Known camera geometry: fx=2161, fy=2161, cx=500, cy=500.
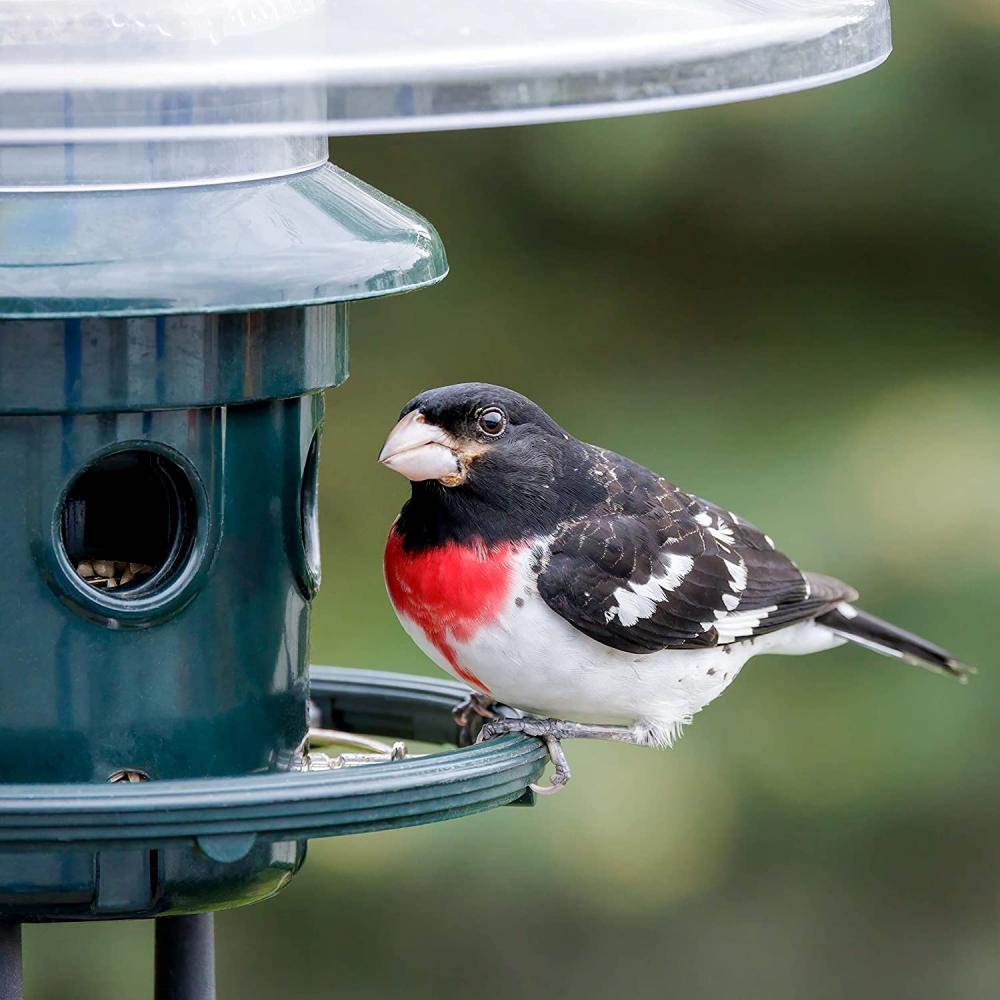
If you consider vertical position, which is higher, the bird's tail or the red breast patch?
the red breast patch

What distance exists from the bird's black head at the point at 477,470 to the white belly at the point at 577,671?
16cm

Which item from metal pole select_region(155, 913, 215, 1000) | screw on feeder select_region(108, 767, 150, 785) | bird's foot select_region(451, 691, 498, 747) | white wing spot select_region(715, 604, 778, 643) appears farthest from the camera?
white wing spot select_region(715, 604, 778, 643)

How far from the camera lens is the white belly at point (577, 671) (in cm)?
395

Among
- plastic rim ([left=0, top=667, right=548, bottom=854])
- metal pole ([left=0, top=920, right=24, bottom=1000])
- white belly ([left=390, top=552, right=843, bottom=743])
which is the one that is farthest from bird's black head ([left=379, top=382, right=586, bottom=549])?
metal pole ([left=0, top=920, right=24, bottom=1000])

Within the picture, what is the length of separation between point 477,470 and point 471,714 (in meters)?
0.50

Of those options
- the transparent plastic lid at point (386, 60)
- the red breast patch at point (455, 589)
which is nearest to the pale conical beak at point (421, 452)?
the red breast patch at point (455, 589)

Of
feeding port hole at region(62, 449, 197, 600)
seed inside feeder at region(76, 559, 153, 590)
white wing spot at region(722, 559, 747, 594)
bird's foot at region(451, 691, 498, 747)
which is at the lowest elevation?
bird's foot at region(451, 691, 498, 747)

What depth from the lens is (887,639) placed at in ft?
16.7

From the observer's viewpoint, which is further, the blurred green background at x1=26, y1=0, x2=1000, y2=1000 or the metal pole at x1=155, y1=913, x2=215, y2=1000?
the blurred green background at x1=26, y1=0, x2=1000, y2=1000

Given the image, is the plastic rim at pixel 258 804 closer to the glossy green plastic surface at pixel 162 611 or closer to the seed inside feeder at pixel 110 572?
the glossy green plastic surface at pixel 162 611

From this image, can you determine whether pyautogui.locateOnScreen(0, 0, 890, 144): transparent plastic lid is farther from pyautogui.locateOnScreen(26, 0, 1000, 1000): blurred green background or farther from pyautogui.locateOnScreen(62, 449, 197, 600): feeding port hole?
pyautogui.locateOnScreen(26, 0, 1000, 1000): blurred green background

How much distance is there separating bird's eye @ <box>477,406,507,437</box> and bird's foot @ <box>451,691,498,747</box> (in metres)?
0.52

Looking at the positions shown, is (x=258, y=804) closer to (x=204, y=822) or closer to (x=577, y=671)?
(x=204, y=822)

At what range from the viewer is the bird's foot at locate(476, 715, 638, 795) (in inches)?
153
